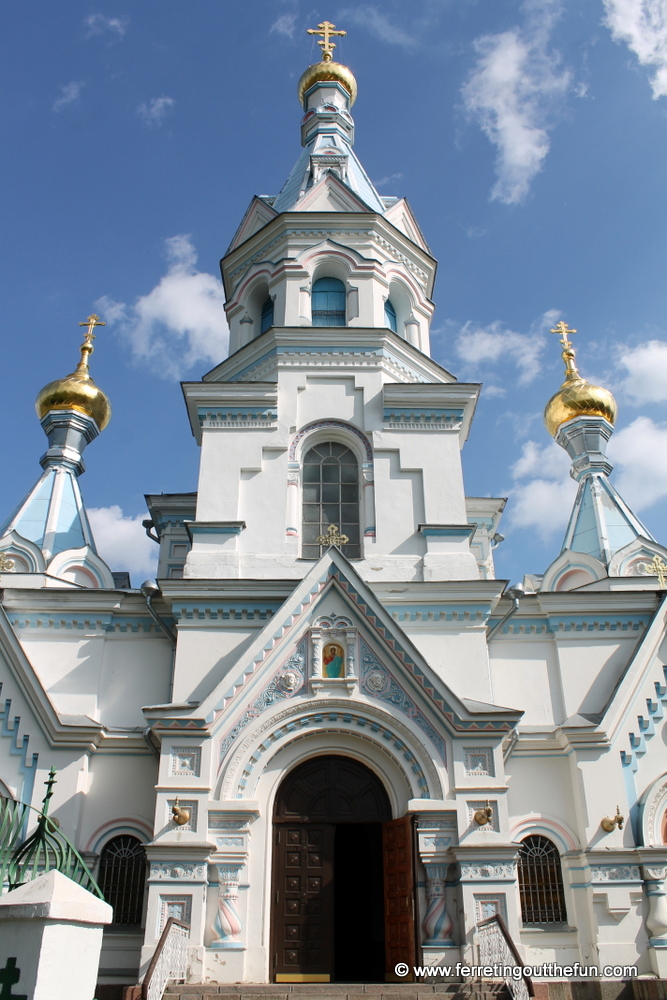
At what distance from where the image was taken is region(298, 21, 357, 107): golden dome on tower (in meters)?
20.9

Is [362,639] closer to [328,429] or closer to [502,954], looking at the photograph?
[502,954]

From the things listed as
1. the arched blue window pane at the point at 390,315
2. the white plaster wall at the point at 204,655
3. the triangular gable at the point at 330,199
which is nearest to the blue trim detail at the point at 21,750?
the white plaster wall at the point at 204,655

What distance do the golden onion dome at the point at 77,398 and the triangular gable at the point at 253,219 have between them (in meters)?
3.76

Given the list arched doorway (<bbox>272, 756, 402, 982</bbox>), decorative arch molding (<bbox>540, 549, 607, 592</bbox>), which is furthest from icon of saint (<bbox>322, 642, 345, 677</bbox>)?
decorative arch molding (<bbox>540, 549, 607, 592</bbox>)

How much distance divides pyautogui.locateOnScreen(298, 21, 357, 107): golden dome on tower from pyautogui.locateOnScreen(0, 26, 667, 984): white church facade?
831 centimetres

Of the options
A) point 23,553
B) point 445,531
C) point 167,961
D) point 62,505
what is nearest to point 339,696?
point 445,531

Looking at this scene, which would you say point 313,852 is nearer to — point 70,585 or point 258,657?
point 258,657

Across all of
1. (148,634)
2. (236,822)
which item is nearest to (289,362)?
(148,634)

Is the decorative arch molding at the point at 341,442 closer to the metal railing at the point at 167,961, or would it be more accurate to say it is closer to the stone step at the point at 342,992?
the metal railing at the point at 167,961

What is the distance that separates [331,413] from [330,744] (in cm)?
→ 511

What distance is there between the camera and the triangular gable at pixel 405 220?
55.2 feet

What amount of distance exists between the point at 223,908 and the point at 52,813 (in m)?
2.63

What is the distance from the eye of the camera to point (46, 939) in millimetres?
4223

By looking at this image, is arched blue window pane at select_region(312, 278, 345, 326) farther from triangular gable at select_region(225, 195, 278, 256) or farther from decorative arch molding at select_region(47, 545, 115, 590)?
decorative arch molding at select_region(47, 545, 115, 590)
